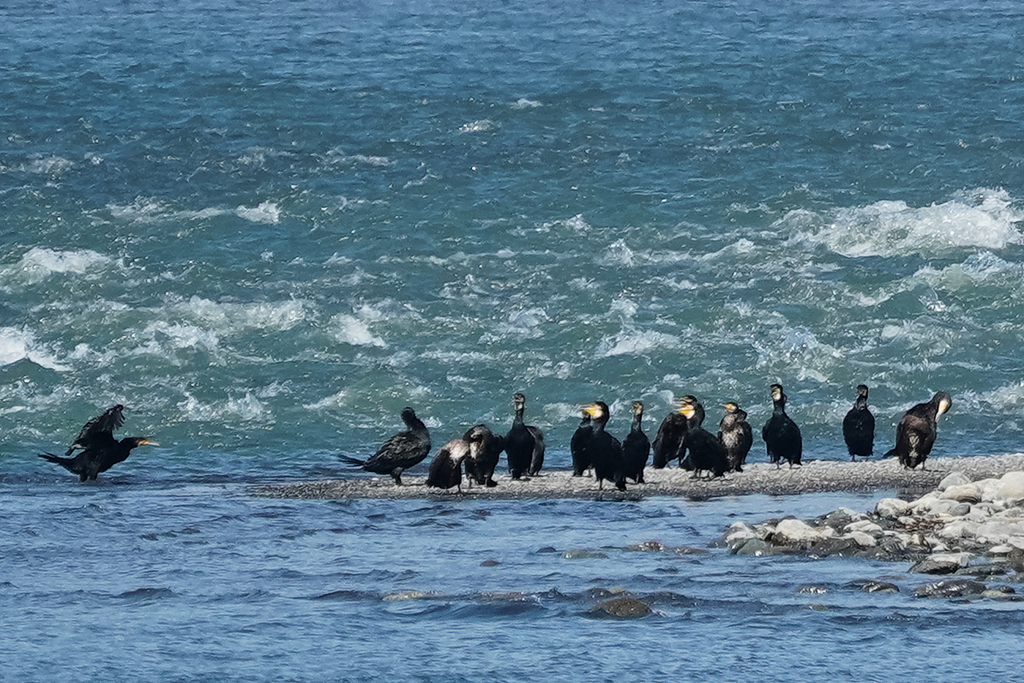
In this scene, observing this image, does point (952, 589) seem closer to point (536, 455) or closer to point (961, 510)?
point (961, 510)

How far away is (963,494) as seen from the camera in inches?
757

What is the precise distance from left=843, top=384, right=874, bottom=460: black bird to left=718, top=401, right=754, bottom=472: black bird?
1627 mm

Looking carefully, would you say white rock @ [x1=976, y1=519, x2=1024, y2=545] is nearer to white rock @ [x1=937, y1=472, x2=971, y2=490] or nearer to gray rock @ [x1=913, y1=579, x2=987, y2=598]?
gray rock @ [x1=913, y1=579, x2=987, y2=598]

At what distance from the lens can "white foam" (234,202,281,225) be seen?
4116 centimetres

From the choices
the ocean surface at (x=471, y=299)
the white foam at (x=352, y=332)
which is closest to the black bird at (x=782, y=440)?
the ocean surface at (x=471, y=299)

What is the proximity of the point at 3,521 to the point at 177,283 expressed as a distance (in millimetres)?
16943

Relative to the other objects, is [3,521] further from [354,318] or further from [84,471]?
[354,318]

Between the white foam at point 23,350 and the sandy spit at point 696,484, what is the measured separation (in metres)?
11.1

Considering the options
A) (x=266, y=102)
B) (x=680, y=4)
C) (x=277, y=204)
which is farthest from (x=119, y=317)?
(x=680, y=4)

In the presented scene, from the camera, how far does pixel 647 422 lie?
28.9 metres

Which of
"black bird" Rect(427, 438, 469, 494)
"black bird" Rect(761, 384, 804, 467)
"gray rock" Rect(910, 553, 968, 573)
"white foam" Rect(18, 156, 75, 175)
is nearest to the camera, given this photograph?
"gray rock" Rect(910, 553, 968, 573)

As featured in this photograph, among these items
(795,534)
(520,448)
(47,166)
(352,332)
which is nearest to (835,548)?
(795,534)

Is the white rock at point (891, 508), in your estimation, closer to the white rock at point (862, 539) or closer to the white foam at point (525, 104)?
the white rock at point (862, 539)

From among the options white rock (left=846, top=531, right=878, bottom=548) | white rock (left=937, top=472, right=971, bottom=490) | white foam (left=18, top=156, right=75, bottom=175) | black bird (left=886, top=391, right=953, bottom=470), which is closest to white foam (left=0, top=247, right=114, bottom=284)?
white foam (left=18, top=156, right=75, bottom=175)
